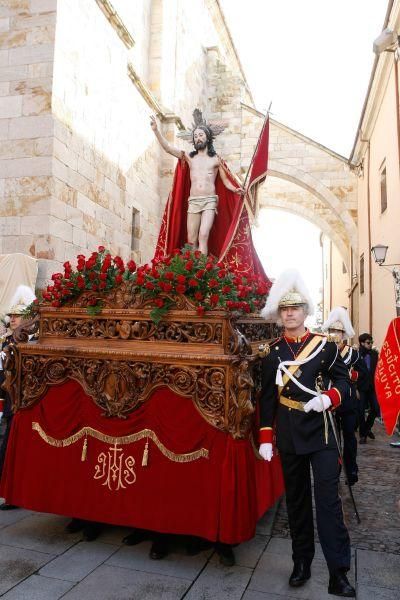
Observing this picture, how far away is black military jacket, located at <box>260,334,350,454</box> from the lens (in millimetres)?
3125

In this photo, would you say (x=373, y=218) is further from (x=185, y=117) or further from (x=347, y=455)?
(x=347, y=455)

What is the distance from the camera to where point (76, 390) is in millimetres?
3818

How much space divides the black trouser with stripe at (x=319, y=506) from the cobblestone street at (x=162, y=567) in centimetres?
24

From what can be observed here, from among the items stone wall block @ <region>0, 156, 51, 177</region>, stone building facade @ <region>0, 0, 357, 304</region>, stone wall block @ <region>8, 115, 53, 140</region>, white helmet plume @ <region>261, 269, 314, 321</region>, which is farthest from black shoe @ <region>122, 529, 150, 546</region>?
stone wall block @ <region>8, 115, 53, 140</region>

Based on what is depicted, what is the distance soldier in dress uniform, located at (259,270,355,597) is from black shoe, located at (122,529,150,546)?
118 centimetres

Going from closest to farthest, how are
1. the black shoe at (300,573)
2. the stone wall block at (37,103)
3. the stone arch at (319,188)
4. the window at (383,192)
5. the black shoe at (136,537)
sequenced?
1. the black shoe at (300,573)
2. the black shoe at (136,537)
3. the stone wall block at (37,103)
4. the window at (383,192)
5. the stone arch at (319,188)

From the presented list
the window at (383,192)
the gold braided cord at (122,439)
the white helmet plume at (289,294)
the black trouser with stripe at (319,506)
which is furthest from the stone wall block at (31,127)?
the window at (383,192)

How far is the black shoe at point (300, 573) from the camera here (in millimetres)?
3070

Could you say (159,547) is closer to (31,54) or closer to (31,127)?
(31,127)

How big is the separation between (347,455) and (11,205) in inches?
268

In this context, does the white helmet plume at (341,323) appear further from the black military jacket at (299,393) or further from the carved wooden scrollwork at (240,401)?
the carved wooden scrollwork at (240,401)

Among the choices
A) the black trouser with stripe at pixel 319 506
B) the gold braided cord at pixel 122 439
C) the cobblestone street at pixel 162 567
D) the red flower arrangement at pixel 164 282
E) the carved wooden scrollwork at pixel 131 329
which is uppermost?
the red flower arrangement at pixel 164 282

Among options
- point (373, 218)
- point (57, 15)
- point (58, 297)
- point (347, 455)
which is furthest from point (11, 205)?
point (373, 218)

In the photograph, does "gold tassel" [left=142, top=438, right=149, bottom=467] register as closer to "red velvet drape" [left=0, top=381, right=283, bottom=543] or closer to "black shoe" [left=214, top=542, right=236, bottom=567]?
"red velvet drape" [left=0, top=381, right=283, bottom=543]
